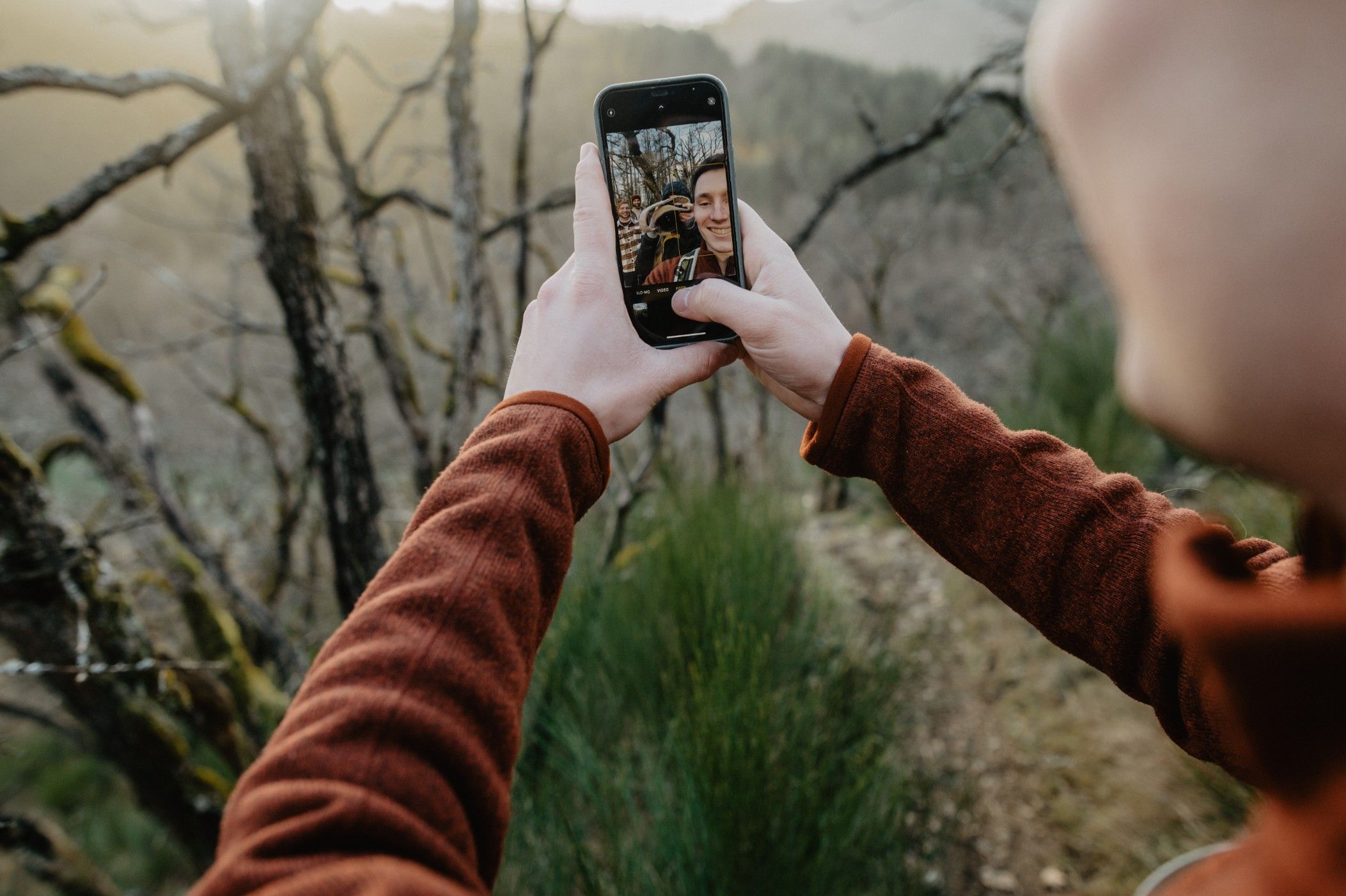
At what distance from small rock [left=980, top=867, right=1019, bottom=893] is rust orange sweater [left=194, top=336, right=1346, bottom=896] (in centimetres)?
128

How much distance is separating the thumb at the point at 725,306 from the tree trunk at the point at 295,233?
87cm


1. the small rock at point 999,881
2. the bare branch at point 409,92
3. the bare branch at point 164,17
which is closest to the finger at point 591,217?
the bare branch at point 164,17

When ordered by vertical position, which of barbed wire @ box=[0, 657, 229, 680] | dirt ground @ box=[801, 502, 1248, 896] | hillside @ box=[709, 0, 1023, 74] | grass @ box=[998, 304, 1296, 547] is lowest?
dirt ground @ box=[801, 502, 1248, 896]

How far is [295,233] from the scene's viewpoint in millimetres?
1247

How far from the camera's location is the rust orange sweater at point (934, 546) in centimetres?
27

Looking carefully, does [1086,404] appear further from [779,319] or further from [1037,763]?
[779,319]

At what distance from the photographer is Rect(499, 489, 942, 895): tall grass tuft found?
1110mm

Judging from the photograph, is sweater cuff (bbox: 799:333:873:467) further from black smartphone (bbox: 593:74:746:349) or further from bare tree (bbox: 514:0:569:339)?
bare tree (bbox: 514:0:569:339)

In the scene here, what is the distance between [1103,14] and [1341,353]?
20cm

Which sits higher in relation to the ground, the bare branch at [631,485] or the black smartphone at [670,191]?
the black smartphone at [670,191]

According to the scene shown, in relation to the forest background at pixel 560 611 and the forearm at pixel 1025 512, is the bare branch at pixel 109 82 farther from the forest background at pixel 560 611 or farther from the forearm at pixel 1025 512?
the forearm at pixel 1025 512

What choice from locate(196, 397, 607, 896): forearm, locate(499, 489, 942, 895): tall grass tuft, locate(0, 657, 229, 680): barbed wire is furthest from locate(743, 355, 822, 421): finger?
locate(0, 657, 229, 680): barbed wire

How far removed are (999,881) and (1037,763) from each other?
0.47m

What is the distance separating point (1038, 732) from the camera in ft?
6.63
